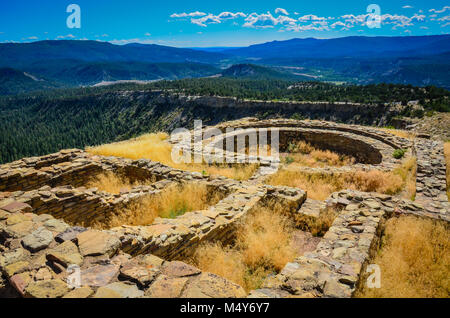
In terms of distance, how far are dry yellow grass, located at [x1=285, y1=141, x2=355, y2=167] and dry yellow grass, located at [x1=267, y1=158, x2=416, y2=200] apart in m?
2.81

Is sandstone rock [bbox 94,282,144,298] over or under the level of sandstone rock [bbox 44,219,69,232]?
under

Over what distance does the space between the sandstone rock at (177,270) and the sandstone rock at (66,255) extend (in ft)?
3.65

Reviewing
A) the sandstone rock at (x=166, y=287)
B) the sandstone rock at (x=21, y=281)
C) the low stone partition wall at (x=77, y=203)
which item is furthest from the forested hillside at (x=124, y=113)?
the sandstone rock at (x=21, y=281)

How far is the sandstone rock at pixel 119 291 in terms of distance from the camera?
2.79 meters

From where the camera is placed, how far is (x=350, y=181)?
8.84 m

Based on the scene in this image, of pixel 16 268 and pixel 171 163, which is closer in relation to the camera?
pixel 16 268

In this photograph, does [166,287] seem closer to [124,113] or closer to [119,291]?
[119,291]

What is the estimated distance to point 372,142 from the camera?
512 inches

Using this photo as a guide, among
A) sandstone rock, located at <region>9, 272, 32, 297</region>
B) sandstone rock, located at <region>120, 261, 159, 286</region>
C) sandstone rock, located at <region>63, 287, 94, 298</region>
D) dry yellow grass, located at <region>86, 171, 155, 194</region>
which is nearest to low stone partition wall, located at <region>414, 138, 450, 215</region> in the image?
sandstone rock, located at <region>120, 261, 159, 286</region>

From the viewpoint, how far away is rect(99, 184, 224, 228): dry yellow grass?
626cm

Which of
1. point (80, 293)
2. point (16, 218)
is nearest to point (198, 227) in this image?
point (80, 293)

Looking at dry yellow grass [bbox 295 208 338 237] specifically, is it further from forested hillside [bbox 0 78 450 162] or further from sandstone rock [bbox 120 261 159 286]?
forested hillside [bbox 0 78 450 162]

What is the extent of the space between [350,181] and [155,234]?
273 inches
